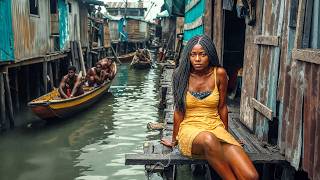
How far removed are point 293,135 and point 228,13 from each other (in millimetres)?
6564

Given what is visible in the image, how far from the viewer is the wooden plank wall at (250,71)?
5156mm

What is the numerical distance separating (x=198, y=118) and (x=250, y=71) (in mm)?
1865

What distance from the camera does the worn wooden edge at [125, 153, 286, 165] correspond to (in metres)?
4.07

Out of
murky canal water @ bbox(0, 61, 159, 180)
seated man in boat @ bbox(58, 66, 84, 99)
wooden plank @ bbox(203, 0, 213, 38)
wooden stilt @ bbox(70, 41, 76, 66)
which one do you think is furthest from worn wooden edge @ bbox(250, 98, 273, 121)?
wooden stilt @ bbox(70, 41, 76, 66)

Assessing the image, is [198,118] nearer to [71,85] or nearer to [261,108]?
[261,108]

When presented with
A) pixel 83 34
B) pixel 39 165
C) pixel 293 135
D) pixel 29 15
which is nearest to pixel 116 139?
pixel 39 165

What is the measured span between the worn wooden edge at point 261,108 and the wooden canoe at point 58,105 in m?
6.56

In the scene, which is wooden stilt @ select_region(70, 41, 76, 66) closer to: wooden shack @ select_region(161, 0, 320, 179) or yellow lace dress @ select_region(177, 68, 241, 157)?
wooden shack @ select_region(161, 0, 320, 179)

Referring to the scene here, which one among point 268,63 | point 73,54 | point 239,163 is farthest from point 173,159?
point 73,54

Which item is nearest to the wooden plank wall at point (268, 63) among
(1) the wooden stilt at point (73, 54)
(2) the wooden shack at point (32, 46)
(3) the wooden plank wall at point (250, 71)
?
(3) the wooden plank wall at point (250, 71)

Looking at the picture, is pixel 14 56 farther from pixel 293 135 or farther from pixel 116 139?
pixel 293 135

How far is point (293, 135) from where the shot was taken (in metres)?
3.74

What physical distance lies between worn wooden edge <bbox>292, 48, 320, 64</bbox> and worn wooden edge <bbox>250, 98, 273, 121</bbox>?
3.07 feet

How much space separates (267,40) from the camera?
467cm
